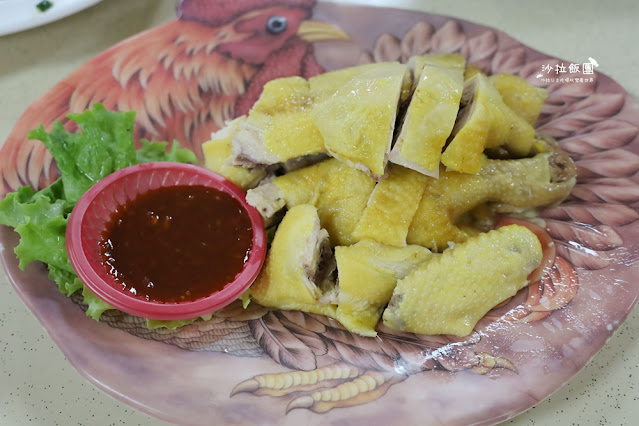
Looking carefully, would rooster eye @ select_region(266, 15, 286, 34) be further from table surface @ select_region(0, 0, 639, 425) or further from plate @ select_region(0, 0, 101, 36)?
plate @ select_region(0, 0, 101, 36)

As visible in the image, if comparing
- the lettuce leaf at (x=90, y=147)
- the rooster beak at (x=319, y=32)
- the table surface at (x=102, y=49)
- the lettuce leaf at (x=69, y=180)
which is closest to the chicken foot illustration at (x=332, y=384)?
the table surface at (x=102, y=49)

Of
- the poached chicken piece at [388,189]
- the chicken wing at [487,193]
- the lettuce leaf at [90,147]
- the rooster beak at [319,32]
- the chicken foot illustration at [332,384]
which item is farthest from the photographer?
the rooster beak at [319,32]

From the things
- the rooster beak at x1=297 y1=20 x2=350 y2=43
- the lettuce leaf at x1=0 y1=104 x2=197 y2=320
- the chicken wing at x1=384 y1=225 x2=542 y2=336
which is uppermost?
the rooster beak at x1=297 y1=20 x2=350 y2=43

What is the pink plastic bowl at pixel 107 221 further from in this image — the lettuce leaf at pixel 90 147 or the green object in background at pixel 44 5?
the green object in background at pixel 44 5

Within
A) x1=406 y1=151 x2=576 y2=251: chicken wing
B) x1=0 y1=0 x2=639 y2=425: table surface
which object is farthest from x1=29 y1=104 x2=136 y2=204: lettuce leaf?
x1=406 y1=151 x2=576 y2=251: chicken wing

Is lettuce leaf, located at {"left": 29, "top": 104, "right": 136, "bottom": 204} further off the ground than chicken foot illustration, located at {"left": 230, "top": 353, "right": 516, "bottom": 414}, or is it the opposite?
lettuce leaf, located at {"left": 29, "top": 104, "right": 136, "bottom": 204}

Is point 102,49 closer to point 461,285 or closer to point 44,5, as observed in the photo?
point 44,5

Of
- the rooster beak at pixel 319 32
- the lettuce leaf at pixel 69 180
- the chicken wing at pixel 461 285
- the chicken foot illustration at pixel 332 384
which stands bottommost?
the chicken foot illustration at pixel 332 384
